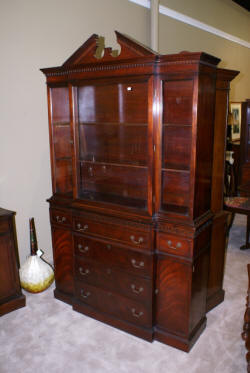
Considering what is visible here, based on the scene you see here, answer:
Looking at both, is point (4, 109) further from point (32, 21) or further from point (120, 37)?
point (120, 37)

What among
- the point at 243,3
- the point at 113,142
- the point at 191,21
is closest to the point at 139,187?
the point at 113,142

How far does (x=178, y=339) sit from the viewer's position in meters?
2.26

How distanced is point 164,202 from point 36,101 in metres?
1.57

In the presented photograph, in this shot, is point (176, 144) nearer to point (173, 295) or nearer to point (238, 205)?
point (173, 295)

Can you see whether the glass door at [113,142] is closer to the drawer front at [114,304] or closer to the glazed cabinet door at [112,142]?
the glazed cabinet door at [112,142]

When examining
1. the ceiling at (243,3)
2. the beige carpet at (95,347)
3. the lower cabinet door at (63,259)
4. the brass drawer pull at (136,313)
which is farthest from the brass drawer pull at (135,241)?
the ceiling at (243,3)

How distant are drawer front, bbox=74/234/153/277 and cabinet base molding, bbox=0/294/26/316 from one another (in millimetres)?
643

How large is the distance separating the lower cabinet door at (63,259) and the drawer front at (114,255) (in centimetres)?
12

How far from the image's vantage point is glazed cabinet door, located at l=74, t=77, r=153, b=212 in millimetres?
2406

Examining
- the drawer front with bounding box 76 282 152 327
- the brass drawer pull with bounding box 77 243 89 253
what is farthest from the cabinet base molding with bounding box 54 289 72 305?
the brass drawer pull with bounding box 77 243 89 253

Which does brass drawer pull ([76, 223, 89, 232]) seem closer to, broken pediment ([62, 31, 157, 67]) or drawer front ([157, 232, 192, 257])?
drawer front ([157, 232, 192, 257])

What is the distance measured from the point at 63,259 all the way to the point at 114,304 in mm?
603

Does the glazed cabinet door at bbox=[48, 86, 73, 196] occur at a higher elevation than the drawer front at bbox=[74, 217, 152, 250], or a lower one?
higher

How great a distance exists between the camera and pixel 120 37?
2066 millimetres
